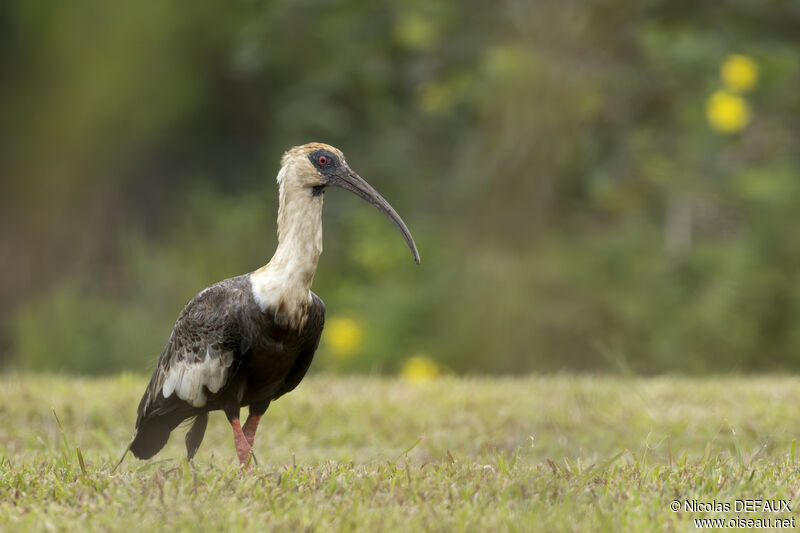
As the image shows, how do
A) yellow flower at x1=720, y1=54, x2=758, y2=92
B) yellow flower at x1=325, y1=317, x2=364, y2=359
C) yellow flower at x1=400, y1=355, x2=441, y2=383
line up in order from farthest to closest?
yellow flower at x1=325, y1=317, x2=364, y2=359
yellow flower at x1=720, y1=54, x2=758, y2=92
yellow flower at x1=400, y1=355, x2=441, y2=383

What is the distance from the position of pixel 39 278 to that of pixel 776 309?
986 centimetres

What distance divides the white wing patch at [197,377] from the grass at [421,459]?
0.31m

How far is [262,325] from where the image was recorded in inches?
178

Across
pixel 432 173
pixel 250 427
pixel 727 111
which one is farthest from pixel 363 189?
pixel 432 173

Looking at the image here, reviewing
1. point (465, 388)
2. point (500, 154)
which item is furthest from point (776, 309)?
point (465, 388)

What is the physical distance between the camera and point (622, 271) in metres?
12.9

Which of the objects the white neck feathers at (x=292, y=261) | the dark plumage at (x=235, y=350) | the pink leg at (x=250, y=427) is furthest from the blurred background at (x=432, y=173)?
the white neck feathers at (x=292, y=261)

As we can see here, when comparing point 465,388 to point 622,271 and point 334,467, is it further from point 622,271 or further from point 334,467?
point 622,271

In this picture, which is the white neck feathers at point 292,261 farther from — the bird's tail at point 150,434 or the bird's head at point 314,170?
the bird's tail at point 150,434

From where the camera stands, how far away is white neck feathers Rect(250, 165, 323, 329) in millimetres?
4500

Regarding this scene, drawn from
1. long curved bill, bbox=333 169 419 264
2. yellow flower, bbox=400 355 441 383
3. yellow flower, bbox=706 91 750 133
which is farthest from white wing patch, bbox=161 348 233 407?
yellow flower, bbox=706 91 750 133

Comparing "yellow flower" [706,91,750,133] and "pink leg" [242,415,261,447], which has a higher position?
"yellow flower" [706,91,750,133]

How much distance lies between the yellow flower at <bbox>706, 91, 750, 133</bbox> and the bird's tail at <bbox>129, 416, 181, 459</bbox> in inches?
352

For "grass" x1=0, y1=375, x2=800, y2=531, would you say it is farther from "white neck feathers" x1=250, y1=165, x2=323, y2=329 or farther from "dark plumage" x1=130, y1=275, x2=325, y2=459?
"white neck feathers" x1=250, y1=165, x2=323, y2=329
